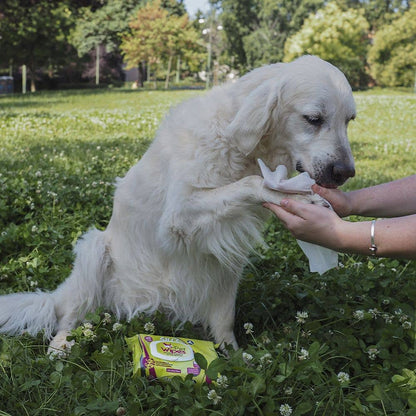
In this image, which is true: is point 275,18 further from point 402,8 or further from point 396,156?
point 396,156

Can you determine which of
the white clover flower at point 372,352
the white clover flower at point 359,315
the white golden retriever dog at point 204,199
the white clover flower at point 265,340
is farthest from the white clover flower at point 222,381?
the white clover flower at point 359,315

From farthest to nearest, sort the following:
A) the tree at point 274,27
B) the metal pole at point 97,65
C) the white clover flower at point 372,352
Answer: the tree at point 274,27, the metal pole at point 97,65, the white clover flower at point 372,352

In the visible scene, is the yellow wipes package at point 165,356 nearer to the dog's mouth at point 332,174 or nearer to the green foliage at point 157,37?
the dog's mouth at point 332,174

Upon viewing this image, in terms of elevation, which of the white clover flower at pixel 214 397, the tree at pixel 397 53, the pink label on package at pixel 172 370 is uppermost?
the tree at pixel 397 53

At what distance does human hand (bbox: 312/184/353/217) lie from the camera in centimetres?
277

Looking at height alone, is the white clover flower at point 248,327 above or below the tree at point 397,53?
below

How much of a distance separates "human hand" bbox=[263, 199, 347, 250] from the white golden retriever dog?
0.09m

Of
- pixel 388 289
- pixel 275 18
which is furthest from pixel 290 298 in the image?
pixel 275 18

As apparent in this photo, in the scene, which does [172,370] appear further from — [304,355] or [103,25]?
[103,25]

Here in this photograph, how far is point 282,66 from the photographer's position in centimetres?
276

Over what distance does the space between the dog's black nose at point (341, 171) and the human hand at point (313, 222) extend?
0.30 m

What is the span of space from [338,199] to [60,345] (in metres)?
1.74

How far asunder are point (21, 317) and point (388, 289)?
2.23 meters

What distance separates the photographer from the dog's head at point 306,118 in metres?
2.58
